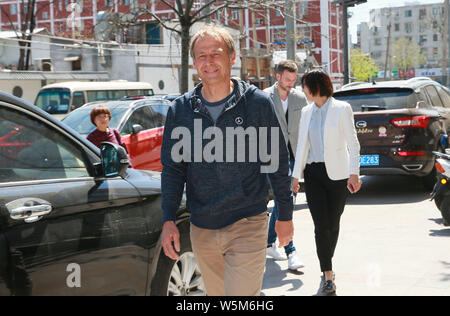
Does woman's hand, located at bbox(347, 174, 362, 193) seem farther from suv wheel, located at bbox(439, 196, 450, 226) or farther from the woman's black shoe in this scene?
suv wheel, located at bbox(439, 196, 450, 226)

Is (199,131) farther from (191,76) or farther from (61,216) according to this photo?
(191,76)

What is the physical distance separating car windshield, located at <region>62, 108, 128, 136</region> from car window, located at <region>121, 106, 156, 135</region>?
0.17 m

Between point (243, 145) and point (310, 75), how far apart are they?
229cm

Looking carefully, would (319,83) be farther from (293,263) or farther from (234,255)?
(234,255)

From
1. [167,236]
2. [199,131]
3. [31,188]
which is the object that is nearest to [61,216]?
[31,188]

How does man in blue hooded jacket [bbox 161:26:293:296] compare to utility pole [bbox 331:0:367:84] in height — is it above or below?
Result: below

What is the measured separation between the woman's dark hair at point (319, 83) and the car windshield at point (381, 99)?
4.94 m

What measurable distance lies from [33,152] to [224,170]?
1023mm

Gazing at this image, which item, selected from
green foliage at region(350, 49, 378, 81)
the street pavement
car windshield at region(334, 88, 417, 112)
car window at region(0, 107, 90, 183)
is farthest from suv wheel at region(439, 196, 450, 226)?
green foliage at region(350, 49, 378, 81)

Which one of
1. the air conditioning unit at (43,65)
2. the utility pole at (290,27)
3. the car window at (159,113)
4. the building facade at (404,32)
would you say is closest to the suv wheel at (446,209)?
the car window at (159,113)

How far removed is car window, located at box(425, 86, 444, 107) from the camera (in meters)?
10.6

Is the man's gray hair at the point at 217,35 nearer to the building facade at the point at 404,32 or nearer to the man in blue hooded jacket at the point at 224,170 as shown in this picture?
the man in blue hooded jacket at the point at 224,170

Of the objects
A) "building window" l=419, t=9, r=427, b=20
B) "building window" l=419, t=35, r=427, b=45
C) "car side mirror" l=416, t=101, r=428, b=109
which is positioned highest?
"building window" l=419, t=9, r=427, b=20

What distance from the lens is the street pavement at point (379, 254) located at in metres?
5.15
